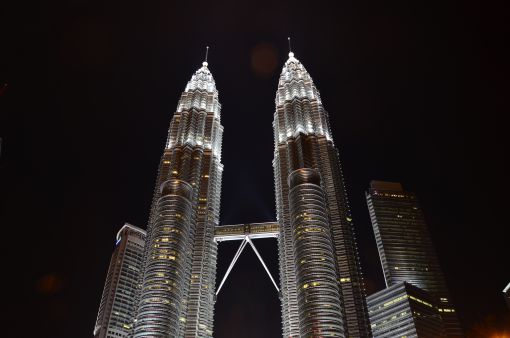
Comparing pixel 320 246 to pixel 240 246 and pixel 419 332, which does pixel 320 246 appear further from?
pixel 419 332

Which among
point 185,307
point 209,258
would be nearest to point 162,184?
point 209,258

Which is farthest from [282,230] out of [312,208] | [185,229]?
[185,229]

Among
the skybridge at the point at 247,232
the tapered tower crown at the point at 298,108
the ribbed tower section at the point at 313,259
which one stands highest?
the tapered tower crown at the point at 298,108

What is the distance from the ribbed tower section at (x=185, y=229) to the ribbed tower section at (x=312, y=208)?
24137 millimetres

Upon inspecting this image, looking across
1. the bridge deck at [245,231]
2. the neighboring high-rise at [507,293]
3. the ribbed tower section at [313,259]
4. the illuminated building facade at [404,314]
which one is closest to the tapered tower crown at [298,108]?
the ribbed tower section at [313,259]

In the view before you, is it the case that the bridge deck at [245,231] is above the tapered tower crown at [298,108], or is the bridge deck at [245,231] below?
below

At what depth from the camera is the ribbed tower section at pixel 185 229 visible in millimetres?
121562

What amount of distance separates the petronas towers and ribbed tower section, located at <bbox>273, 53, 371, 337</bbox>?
0.30 meters

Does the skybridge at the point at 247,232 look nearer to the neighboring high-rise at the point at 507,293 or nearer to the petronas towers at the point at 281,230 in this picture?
the petronas towers at the point at 281,230

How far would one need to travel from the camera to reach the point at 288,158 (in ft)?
514

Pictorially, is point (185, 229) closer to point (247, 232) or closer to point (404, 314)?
point (247, 232)

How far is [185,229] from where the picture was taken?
456ft

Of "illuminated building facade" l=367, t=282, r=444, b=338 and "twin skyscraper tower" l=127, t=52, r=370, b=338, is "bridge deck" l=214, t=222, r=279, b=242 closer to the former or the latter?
"twin skyscraper tower" l=127, t=52, r=370, b=338

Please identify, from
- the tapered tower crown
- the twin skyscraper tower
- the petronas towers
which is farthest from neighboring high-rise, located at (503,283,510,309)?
the tapered tower crown
